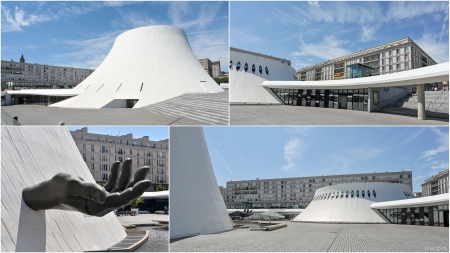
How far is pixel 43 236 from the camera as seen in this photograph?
199 inches

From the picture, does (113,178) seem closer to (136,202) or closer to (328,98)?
(328,98)

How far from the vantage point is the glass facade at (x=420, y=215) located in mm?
16175

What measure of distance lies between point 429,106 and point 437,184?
4829 centimetres

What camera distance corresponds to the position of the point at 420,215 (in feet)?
60.0

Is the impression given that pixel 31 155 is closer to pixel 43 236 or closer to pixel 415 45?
pixel 43 236

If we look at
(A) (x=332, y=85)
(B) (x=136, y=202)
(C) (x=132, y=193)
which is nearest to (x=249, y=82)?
(A) (x=332, y=85)

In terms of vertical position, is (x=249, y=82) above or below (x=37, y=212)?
above

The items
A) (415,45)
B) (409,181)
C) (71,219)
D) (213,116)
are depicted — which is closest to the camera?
(71,219)

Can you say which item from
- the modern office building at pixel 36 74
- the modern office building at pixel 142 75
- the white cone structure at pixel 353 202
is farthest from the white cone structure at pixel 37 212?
the modern office building at pixel 36 74

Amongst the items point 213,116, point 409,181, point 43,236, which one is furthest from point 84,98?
point 409,181

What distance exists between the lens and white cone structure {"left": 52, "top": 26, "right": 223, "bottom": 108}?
18.8 meters

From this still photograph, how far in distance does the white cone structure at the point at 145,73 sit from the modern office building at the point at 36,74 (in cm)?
4394

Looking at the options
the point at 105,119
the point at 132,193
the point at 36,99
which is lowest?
the point at 132,193

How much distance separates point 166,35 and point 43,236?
67.6ft
